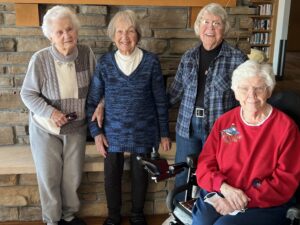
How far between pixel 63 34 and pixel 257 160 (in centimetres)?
111

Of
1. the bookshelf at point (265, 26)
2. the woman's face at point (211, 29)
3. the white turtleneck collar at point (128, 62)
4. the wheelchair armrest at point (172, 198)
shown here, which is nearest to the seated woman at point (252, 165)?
the wheelchair armrest at point (172, 198)

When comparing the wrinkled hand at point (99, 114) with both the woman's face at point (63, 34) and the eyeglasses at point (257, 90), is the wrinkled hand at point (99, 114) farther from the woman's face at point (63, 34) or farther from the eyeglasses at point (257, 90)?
the eyeglasses at point (257, 90)

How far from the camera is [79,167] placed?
2.20 m

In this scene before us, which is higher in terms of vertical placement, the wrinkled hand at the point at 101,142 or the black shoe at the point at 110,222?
the wrinkled hand at the point at 101,142

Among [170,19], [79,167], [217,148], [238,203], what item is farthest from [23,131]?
[238,203]

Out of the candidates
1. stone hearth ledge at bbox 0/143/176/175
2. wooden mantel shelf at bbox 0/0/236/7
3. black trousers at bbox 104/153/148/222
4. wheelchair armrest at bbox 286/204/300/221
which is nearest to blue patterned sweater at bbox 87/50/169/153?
black trousers at bbox 104/153/148/222

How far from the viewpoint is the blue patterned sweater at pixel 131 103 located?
2018mm

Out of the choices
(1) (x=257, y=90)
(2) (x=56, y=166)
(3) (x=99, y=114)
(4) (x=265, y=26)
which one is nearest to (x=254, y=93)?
(1) (x=257, y=90)

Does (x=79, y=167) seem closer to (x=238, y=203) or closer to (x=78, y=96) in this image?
(x=78, y=96)

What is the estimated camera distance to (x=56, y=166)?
2.14 meters

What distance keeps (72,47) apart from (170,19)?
71 centimetres

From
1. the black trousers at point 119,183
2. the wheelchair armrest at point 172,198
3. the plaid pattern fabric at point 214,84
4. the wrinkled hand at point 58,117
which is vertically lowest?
the black trousers at point 119,183

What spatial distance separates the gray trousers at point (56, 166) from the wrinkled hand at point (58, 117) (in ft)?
0.39

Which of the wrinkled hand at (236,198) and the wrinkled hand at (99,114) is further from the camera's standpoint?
the wrinkled hand at (99,114)
